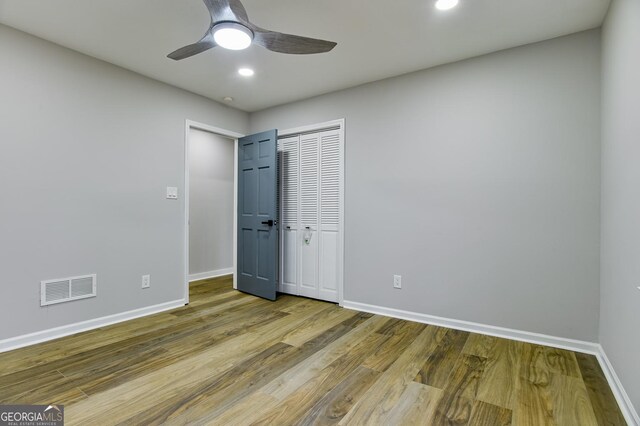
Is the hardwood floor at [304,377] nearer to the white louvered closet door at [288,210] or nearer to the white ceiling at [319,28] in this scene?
the white louvered closet door at [288,210]

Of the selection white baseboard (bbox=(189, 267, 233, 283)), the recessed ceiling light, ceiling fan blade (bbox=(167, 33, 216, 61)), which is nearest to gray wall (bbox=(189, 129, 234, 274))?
white baseboard (bbox=(189, 267, 233, 283))

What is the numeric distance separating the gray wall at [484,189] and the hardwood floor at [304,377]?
1.25 ft

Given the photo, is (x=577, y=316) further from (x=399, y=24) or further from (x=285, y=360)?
(x=399, y=24)


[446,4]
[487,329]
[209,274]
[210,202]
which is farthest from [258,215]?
[446,4]

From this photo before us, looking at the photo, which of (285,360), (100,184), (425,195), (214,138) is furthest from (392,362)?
(214,138)

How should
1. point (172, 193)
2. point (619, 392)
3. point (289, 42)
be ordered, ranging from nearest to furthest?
1. point (619, 392)
2. point (289, 42)
3. point (172, 193)

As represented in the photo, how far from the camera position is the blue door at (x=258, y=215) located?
13.0 ft

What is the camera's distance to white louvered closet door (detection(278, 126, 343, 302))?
3.80m

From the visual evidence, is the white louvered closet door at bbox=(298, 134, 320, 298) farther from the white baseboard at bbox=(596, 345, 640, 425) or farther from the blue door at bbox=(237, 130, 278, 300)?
the white baseboard at bbox=(596, 345, 640, 425)

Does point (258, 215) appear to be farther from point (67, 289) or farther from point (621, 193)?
point (621, 193)

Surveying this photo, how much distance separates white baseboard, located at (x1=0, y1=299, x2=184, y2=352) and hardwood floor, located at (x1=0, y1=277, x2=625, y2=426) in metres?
0.09

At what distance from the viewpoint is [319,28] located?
7.97 feet

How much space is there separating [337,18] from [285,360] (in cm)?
255

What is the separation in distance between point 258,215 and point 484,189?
266 centimetres
